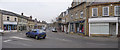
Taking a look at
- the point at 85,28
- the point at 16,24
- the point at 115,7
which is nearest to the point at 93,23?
the point at 85,28

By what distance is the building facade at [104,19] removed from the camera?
15.0 m

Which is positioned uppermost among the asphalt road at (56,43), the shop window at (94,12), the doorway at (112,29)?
the shop window at (94,12)

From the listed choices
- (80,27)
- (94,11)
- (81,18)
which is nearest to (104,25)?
(94,11)

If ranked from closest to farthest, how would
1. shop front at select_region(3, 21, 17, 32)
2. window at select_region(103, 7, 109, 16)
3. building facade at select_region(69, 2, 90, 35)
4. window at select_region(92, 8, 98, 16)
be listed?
window at select_region(103, 7, 109, 16), window at select_region(92, 8, 98, 16), building facade at select_region(69, 2, 90, 35), shop front at select_region(3, 21, 17, 32)

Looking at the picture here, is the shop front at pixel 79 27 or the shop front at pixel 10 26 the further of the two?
the shop front at pixel 10 26

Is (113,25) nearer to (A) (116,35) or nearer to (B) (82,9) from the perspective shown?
(A) (116,35)

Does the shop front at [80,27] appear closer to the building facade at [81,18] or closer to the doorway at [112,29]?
the building facade at [81,18]

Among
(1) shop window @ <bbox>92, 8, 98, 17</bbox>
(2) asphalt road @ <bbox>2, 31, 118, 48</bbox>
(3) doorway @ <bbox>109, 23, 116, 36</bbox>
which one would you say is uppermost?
(1) shop window @ <bbox>92, 8, 98, 17</bbox>

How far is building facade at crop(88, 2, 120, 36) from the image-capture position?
15.0 m

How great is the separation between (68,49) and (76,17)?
48.8ft

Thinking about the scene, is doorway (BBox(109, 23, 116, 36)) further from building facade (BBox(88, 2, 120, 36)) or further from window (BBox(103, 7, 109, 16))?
window (BBox(103, 7, 109, 16))

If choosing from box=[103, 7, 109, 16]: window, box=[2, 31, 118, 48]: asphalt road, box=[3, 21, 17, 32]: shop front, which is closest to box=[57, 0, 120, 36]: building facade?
box=[103, 7, 109, 16]: window

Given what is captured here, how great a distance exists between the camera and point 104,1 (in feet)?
52.7

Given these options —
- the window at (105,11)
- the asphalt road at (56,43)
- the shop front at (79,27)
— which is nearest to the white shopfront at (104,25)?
the window at (105,11)
